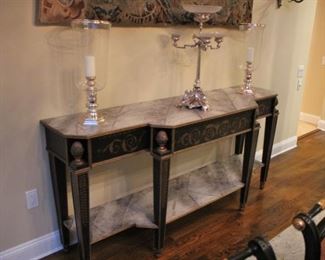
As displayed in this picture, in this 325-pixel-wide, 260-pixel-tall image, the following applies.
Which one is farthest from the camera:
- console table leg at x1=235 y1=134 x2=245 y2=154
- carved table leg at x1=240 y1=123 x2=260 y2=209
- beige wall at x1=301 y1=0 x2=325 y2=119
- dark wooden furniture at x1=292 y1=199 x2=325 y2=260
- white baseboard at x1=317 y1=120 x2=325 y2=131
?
white baseboard at x1=317 y1=120 x2=325 y2=131

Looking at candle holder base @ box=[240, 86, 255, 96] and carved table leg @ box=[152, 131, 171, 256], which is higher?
candle holder base @ box=[240, 86, 255, 96]

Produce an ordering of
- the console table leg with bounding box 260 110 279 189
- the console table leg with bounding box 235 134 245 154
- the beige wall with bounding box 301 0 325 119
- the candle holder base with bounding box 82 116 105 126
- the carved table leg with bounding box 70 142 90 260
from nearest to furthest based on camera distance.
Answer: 1. the carved table leg with bounding box 70 142 90 260
2. the candle holder base with bounding box 82 116 105 126
3. the console table leg with bounding box 260 110 279 189
4. the console table leg with bounding box 235 134 245 154
5. the beige wall with bounding box 301 0 325 119

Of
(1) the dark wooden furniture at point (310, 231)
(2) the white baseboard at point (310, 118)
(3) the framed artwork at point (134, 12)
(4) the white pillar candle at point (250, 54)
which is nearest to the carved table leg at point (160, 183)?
(3) the framed artwork at point (134, 12)

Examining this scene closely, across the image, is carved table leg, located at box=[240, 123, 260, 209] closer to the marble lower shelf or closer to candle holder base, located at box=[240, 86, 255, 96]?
the marble lower shelf

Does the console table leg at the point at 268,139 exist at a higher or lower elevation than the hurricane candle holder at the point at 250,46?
lower

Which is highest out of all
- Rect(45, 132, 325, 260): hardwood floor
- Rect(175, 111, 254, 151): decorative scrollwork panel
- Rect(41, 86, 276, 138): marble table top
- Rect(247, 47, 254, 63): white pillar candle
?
Rect(247, 47, 254, 63): white pillar candle

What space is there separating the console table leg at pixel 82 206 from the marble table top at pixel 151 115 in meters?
0.22

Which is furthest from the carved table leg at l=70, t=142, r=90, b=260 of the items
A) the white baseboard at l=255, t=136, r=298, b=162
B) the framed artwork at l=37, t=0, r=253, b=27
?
the white baseboard at l=255, t=136, r=298, b=162

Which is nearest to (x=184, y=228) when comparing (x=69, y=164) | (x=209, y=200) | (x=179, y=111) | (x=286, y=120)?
(x=209, y=200)

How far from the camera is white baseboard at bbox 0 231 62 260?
1990 mm

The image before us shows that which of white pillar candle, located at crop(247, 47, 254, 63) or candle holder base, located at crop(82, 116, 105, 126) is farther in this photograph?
white pillar candle, located at crop(247, 47, 254, 63)

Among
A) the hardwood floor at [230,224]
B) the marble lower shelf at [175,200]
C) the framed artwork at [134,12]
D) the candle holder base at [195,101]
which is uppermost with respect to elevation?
the framed artwork at [134,12]

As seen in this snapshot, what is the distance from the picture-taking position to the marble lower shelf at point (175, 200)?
6.83 feet

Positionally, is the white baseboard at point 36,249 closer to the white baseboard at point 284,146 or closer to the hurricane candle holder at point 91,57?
→ the hurricane candle holder at point 91,57
